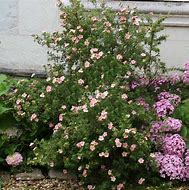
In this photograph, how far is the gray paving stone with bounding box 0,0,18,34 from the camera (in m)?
7.00

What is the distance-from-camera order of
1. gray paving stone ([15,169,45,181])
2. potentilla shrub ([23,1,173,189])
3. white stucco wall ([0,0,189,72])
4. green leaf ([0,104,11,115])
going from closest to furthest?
potentilla shrub ([23,1,173,189]) → gray paving stone ([15,169,45,181]) → green leaf ([0,104,11,115]) → white stucco wall ([0,0,189,72])

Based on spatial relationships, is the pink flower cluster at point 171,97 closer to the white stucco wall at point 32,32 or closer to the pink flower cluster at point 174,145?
the pink flower cluster at point 174,145

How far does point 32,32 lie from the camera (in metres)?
7.01

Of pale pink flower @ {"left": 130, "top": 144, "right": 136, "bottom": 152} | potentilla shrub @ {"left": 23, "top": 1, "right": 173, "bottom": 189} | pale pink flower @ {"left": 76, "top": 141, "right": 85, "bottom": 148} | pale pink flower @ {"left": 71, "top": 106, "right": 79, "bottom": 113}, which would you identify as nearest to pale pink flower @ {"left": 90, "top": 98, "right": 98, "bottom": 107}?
potentilla shrub @ {"left": 23, "top": 1, "right": 173, "bottom": 189}

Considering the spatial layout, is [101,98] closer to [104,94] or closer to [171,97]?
[104,94]

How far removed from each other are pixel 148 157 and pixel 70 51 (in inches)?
49.4

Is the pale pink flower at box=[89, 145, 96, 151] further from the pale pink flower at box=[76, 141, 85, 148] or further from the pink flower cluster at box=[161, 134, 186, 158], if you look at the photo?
the pink flower cluster at box=[161, 134, 186, 158]

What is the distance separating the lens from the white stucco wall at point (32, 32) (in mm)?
6762

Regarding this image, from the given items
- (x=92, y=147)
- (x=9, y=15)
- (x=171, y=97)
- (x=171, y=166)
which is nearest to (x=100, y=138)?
(x=92, y=147)

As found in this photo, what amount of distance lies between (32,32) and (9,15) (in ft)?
0.98

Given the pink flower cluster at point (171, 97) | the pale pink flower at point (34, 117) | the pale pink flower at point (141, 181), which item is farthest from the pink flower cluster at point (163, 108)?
the pale pink flower at point (34, 117)

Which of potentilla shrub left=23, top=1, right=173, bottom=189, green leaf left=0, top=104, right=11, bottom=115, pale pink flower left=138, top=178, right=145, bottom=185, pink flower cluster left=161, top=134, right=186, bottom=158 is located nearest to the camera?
potentilla shrub left=23, top=1, right=173, bottom=189

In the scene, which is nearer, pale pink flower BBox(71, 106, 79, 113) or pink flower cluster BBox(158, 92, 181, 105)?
pale pink flower BBox(71, 106, 79, 113)

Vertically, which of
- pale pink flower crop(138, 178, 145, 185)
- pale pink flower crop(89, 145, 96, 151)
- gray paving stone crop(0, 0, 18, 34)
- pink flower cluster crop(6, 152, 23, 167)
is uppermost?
gray paving stone crop(0, 0, 18, 34)
